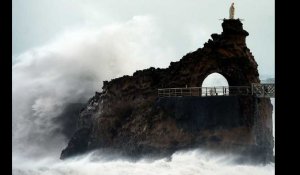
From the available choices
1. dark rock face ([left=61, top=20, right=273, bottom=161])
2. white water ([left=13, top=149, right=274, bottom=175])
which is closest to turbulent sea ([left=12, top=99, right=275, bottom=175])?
white water ([left=13, top=149, right=274, bottom=175])

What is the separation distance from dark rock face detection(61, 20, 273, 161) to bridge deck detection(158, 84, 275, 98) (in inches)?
15.0

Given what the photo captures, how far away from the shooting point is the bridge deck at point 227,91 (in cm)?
2505

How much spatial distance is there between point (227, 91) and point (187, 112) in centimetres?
252

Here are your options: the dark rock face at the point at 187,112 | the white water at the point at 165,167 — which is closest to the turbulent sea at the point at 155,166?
the white water at the point at 165,167

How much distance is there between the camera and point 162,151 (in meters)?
26.1

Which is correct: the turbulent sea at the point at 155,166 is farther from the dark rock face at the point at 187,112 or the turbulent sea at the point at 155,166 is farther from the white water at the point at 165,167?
the dark rock face at the point at 187,112

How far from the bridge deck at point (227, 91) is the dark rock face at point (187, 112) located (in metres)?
0.38

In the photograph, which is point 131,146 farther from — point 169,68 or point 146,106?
point 169,68

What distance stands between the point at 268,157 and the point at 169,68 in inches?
290

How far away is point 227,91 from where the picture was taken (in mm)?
26422

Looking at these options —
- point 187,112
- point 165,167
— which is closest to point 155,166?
point 165,167

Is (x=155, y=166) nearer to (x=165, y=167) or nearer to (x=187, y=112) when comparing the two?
(x=165, y=167)
